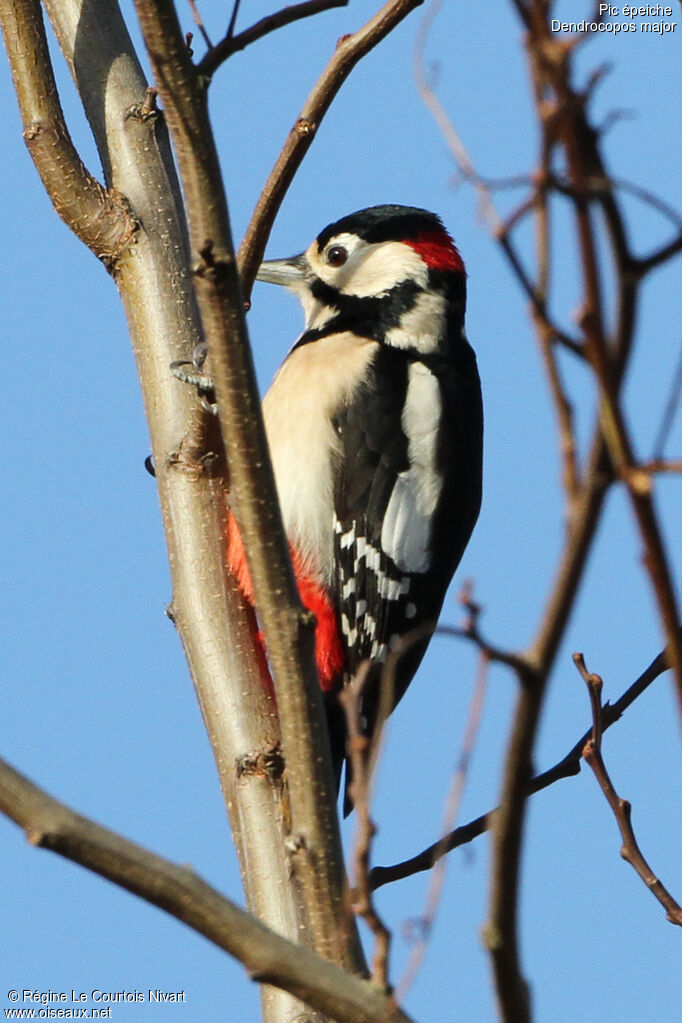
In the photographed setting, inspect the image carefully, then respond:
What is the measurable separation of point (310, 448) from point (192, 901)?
2.29 meters

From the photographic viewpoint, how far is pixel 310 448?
145 inches

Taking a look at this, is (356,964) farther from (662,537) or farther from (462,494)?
(462,494)

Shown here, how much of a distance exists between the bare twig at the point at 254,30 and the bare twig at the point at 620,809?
3.86 ft

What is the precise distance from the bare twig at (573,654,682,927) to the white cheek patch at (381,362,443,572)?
4.43ft

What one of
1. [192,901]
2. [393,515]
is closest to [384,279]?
[393,515]

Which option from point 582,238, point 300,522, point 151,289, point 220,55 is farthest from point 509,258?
point 300,522

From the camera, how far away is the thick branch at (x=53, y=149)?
294 cm

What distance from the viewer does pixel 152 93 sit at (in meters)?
3.03

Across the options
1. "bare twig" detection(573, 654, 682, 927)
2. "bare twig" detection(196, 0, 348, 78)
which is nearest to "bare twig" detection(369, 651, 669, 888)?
"bare twig" detection(573, 654, 682, 927)

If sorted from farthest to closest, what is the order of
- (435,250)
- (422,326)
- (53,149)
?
(435,250)
(422,326)
(53,149)

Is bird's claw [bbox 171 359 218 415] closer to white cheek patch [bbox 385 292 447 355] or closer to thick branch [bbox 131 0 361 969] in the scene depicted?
thick branch [bbox 131 0 361 969]

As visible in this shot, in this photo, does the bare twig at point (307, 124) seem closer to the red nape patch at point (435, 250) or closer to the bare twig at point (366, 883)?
the red nape patch at point (435, 250)

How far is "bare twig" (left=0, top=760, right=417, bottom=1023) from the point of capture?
1441mm

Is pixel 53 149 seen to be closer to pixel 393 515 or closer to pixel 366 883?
pixel 393 515
